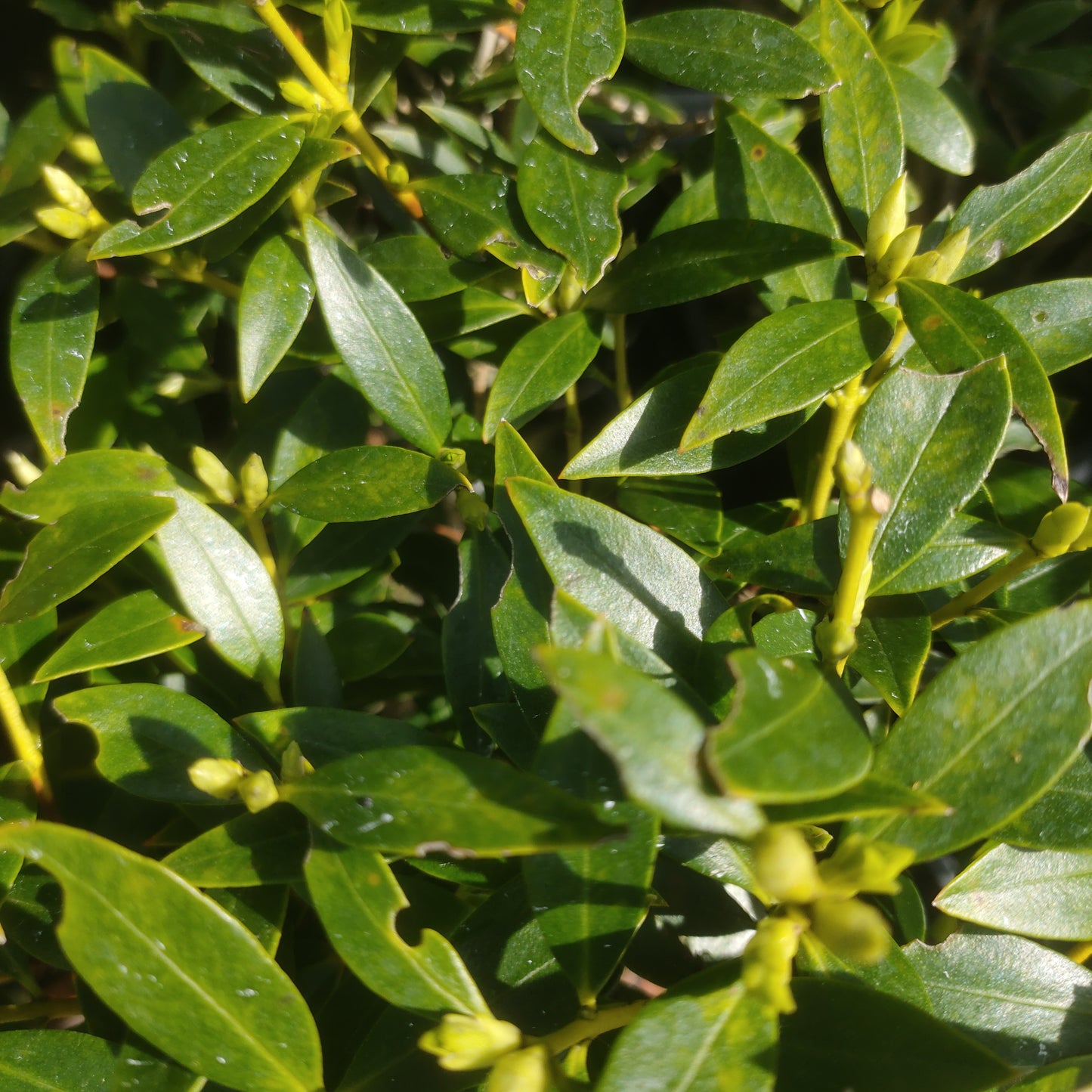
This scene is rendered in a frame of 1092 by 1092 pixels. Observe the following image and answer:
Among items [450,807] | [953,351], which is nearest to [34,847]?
[450,807]

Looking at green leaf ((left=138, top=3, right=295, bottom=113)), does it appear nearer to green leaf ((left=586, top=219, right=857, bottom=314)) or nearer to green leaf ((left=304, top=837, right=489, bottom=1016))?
green leaf ((left=586, top=219, right=857, bottom=314))

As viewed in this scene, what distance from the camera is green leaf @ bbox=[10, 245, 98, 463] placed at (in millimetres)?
955

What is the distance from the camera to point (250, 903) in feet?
2.59

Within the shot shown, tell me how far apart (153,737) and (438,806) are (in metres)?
0.36

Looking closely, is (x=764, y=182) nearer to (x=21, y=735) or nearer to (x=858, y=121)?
(x=858, y=121)

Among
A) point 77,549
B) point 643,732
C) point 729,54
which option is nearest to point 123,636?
point 77,549

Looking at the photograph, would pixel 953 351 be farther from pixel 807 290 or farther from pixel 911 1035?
pixel 911 1035

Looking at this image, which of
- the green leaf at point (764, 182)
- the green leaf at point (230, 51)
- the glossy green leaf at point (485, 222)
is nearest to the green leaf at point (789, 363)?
the green leaf at point (764, 182)

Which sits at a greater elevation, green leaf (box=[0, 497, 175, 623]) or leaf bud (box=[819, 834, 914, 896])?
green leaf (box=[0, 497, 175, 623])

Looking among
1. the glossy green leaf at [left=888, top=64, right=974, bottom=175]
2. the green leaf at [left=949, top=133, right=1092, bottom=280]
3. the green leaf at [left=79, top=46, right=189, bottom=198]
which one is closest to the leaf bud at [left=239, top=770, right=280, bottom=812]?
the green leaf at [left=79, top=46, right=189, bottom=198]

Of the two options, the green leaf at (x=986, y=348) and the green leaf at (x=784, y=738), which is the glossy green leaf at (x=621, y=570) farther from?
the green leaf at (x=986, y=348)

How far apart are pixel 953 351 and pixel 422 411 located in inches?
20.1

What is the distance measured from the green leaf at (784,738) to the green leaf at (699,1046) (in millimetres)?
196

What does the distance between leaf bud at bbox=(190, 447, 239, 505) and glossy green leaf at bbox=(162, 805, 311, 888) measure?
352mm
